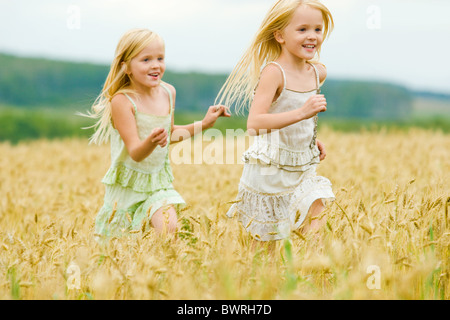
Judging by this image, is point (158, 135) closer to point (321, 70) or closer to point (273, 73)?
point (273, 73)

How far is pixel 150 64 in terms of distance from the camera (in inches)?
133

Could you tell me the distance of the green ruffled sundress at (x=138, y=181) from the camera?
3.58 meters

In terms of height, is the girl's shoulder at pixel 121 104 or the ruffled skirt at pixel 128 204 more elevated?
the girl's shoulder at pixel 121 104

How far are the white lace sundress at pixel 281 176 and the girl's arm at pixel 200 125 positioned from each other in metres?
0.31

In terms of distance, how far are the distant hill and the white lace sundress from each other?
2897 cm

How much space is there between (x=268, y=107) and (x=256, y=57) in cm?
45

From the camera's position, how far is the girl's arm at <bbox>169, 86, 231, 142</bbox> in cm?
341

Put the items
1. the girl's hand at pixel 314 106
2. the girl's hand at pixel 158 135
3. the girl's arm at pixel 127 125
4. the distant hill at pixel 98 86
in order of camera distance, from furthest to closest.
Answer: the distant hill at pixel 98 86 < the girl's arm at pixel 127 125 < the girl's hand at pixel 158 135 < the girl's hand at pixel 314 106

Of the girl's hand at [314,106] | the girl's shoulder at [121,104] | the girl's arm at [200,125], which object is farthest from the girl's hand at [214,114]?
the girl's hand at [314,106]

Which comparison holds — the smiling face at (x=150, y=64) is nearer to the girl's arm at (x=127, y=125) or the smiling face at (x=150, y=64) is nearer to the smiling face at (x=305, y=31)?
the girl's arm at (x=127, y=125)

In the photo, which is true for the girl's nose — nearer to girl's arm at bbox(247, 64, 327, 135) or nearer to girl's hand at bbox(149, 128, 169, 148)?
girl's arm at bbox(247, 64, 327, 135)

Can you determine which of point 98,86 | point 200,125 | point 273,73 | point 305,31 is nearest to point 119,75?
point 200,125

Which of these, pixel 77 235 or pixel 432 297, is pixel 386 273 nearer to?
pixel 432 297
